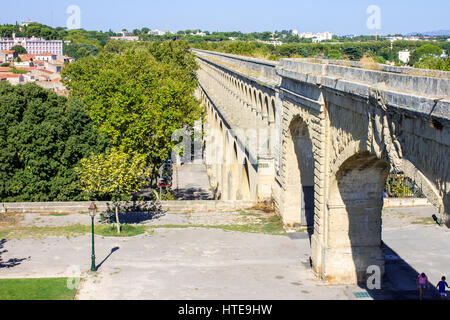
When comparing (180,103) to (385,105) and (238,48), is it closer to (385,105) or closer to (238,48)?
(385,105)

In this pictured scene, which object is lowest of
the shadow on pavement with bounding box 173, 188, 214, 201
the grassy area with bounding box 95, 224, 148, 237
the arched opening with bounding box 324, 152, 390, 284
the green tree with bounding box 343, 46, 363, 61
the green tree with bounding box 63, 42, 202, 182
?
the shadow on pavement with bounding box 173, 188, 214, 201

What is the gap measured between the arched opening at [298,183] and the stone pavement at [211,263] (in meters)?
1.02

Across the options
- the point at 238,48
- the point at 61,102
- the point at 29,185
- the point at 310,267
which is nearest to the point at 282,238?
the point at 310,267

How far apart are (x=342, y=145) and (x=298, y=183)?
690cm

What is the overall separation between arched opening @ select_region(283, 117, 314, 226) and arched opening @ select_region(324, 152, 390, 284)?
4.93 metres

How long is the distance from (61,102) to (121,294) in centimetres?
1733

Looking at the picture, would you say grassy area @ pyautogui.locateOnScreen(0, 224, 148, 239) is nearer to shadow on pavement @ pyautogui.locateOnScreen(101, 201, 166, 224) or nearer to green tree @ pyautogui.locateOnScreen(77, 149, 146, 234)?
green tree @ pyautogui.locateOnScreen(77, 149, 146, 234)

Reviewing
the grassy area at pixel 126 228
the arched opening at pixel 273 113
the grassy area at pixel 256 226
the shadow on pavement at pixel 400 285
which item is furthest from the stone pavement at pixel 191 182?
the shadow on pavement at pixel 400 285

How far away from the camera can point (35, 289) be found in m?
15.0

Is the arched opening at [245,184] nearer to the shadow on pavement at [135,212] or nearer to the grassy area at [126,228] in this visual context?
the shadow on pavement at [135,212]

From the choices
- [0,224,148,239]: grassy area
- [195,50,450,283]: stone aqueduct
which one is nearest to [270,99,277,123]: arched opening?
[195,50,450,283]: stone aqueduct

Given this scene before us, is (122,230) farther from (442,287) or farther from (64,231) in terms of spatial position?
(442,287)

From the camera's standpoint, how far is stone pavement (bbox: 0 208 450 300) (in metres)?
14.9

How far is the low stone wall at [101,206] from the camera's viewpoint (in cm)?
2356
